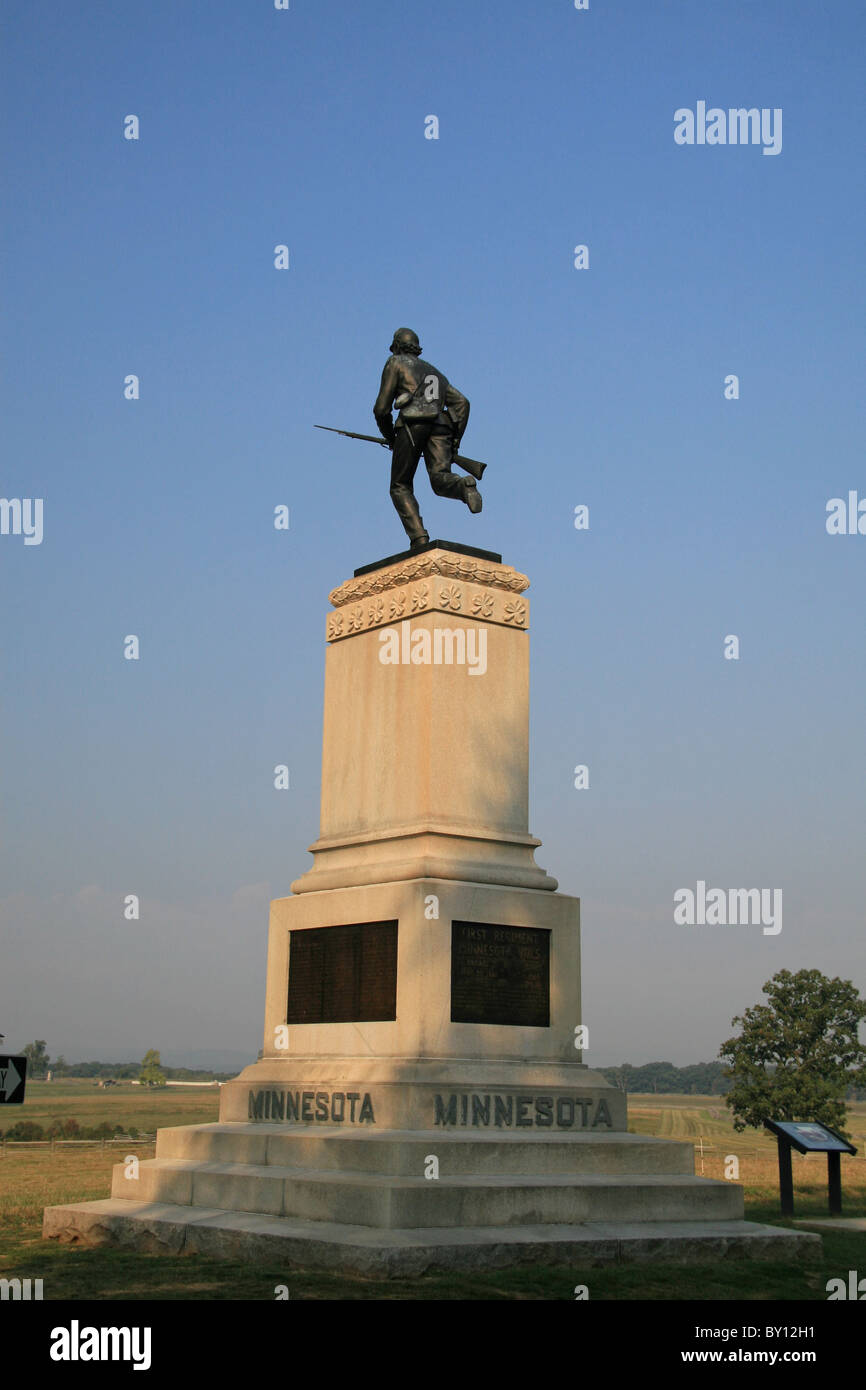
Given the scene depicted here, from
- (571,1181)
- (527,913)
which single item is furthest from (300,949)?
(571,1181)

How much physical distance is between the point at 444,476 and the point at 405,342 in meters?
1.75

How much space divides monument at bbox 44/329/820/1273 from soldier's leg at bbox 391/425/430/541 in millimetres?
37

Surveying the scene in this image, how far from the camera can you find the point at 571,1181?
41.3 ft

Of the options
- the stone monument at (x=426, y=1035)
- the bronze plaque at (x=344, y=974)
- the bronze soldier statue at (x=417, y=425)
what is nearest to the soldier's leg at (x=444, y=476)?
the bronze soldier statue at (x=417, y=425)

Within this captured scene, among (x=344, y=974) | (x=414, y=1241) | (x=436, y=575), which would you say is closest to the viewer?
(x=414, y=1241)

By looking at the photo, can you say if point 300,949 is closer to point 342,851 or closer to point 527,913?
point 342,851

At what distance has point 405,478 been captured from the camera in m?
16.7

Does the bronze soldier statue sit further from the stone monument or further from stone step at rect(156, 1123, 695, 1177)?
stone step at rect(156, 1123, 695, 1177)

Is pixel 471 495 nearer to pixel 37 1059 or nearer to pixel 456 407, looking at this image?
pixel 456 407

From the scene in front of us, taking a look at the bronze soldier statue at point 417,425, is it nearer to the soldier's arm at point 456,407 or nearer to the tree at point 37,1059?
the soldier's arm at point 456,407

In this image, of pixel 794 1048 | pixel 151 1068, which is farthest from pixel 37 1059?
pixel 794 1048

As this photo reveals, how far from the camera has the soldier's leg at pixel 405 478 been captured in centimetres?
1648

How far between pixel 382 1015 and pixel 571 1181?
8.27ft

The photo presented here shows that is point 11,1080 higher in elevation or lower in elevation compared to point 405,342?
lower
